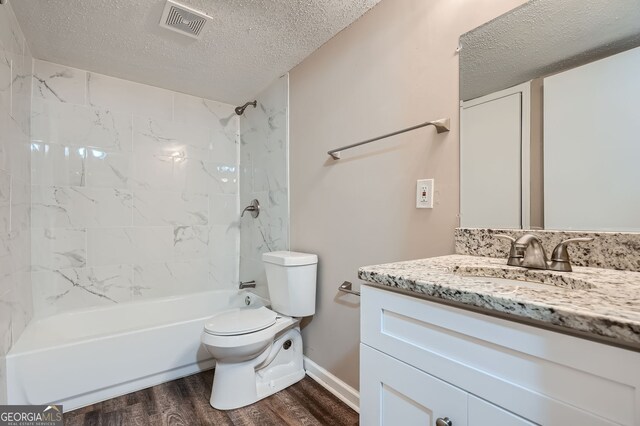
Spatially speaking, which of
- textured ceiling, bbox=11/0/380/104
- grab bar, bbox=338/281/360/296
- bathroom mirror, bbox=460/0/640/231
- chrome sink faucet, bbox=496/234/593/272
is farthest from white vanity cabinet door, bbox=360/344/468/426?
textured ceiling, bbox=11/0/380/104

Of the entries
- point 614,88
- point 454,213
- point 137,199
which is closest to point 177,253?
point 137,199

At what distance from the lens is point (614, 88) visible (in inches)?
34.5

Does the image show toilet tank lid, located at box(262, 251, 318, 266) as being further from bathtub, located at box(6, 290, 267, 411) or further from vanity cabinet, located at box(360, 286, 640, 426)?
vanity cabinet, located at box(360, 286, 640, 426)

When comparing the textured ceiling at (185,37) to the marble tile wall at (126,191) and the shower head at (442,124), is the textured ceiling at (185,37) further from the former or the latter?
the shower head at (442,124)

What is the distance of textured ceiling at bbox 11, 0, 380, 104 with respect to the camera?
5.03 ft

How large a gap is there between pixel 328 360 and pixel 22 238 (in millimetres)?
1999

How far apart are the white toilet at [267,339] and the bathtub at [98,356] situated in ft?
1.35

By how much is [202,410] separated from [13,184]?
62.8 inches

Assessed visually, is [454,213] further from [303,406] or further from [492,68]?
[303,406]

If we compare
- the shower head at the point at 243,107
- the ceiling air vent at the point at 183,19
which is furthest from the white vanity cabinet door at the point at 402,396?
the shower head at the point at 243,107

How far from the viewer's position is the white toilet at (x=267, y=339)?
63.9 inches

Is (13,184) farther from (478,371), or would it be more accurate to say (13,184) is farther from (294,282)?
(478,371)

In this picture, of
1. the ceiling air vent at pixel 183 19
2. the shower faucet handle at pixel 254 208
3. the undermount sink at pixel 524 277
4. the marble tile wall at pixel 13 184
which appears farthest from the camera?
the shower faucet handle at pixel 254 208

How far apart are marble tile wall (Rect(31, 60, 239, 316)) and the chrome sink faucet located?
2.43m
